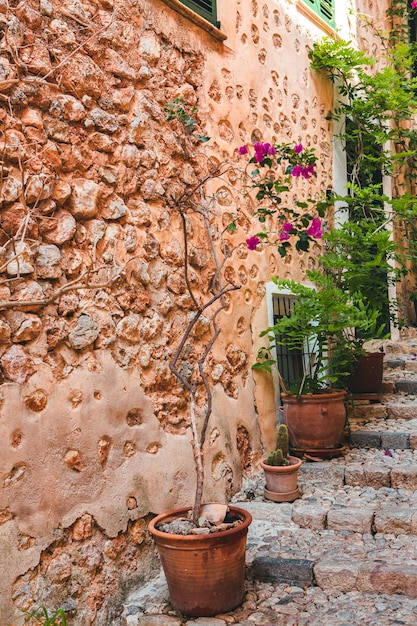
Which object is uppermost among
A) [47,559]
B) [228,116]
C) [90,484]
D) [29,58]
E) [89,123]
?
[228,116]

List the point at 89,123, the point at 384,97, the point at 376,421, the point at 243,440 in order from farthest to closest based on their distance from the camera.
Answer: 1. the point at 384,97
2. the point at 376,421
3. the point at 243,440
4. the point at 89,123

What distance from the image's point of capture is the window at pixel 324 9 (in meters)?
5.59

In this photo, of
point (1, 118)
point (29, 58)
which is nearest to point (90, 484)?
point (1, 118)

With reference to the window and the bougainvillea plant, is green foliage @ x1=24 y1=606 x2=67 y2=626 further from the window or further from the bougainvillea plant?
the window

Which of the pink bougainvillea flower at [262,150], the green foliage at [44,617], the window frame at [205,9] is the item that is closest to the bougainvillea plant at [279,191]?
the pink bougainvillea flower at [262,150]

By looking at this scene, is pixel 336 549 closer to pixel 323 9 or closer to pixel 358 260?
pixel 358 260

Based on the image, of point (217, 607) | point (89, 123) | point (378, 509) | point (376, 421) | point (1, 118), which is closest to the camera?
point (1, 118)

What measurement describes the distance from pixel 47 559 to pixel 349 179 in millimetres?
5225

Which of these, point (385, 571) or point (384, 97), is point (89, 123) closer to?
point (385, 571)

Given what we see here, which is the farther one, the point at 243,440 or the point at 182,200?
the point at 243,440

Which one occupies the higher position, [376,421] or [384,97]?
[384,97]

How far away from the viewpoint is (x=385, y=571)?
109 inches

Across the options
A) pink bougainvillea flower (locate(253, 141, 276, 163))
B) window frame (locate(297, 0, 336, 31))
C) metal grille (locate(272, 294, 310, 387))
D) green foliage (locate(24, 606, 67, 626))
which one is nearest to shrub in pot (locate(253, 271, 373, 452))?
metal grille (locate(272, 294, 310, 387))

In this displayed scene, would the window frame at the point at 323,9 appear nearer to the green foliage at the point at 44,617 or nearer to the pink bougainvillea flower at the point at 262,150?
the pink bougainvillea flower at the point at 262,150
